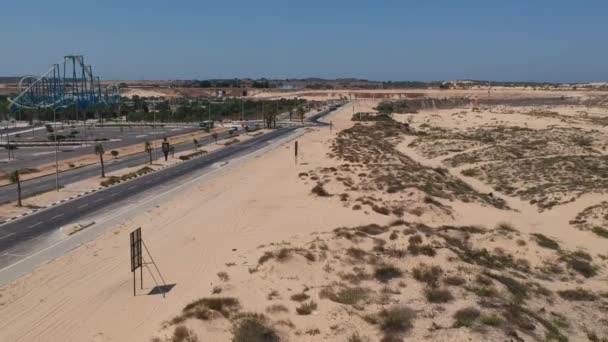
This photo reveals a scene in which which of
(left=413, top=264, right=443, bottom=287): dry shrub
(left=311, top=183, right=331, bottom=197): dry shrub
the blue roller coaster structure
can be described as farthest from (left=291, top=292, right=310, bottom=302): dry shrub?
the blue roller coaster structure

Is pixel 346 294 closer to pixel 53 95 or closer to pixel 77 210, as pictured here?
pixel 77 210

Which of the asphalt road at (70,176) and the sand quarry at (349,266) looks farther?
the asphalt road at (70,176)

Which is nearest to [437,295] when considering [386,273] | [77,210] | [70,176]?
[386,273]

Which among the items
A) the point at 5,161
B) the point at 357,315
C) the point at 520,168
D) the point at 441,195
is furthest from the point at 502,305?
the point at 5,161

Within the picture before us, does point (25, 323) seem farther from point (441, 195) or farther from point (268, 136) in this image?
point (268, 136)

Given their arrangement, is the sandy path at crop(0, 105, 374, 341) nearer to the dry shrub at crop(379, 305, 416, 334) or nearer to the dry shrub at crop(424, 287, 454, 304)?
the dry shrub at crop(379, 305, 416, 334)

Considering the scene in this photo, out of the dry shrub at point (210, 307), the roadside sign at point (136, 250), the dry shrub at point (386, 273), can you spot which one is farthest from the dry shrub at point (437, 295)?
the roadside sign at point (136, 250)

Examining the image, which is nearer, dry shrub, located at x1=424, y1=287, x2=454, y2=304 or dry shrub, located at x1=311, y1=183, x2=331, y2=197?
dry shrub, located at x1=424, y1=287, x2=454, y2=304

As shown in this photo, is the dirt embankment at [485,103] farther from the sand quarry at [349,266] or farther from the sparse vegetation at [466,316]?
the sparse vegetation at [466,316]
